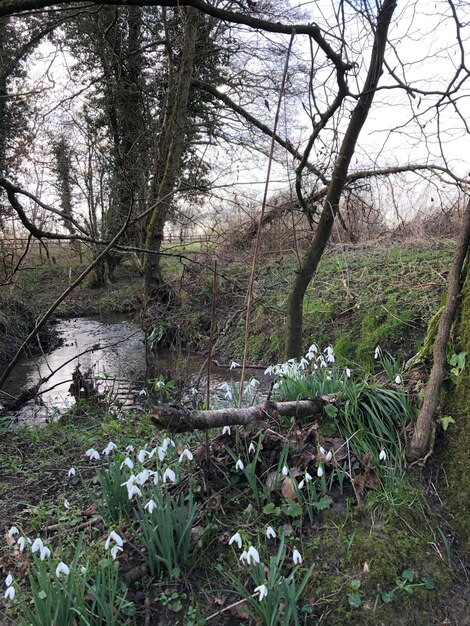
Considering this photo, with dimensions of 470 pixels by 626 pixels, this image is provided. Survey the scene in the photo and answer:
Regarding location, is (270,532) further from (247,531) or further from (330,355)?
(330,355)

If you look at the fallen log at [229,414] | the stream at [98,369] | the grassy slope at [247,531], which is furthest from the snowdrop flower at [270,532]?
the stream at [98,369]

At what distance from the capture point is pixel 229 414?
103 inches

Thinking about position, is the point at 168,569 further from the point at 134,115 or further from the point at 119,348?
the point at 134,115

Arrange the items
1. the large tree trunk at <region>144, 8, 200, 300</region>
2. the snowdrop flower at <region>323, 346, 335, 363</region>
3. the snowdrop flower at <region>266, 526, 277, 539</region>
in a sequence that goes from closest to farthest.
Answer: the snowdrop flower at <region>266, 526, 277, 539</region>, the snowdrop flower at <region>323, 346, 335, 363</region>, the large tree trunk at <region>144, 8, 200, 300</region>

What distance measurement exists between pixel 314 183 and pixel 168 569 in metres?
4.78

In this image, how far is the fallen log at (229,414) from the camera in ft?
7.18

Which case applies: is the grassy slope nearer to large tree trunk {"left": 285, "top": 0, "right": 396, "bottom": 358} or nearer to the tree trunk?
the tree trunk

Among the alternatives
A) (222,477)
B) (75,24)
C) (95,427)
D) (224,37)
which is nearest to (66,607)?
(222,477)

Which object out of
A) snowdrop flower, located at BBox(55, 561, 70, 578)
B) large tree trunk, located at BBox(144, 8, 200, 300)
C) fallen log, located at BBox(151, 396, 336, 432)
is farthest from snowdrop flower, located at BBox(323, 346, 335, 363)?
large tree trunk, located at BBox(144, 8, 200, 300)

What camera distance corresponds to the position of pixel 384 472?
2.71 meters

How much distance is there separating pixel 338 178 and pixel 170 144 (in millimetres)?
6049

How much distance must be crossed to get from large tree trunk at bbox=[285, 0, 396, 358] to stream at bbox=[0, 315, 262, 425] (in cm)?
100

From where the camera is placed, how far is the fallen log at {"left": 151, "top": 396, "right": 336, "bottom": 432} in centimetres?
219

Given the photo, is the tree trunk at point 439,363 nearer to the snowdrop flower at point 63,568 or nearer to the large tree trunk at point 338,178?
the large tree trunk at point 338,178
